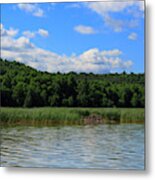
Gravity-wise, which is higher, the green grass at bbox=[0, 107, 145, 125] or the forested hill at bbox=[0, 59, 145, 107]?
the forested hill at bbox=[0, 59, 145, 107]

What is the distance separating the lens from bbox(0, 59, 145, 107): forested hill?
230 cm

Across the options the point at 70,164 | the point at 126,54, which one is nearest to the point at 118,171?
the point at 70,164

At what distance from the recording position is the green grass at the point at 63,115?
90.7 inches

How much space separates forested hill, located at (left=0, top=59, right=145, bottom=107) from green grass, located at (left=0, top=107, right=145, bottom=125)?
0.02 meters

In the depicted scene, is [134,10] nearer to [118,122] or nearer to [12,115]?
[118,122]

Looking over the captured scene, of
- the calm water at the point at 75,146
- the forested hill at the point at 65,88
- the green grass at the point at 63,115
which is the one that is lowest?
the calm water at the point at 75,146

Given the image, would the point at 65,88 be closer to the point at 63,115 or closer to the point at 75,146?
the point at 63,115

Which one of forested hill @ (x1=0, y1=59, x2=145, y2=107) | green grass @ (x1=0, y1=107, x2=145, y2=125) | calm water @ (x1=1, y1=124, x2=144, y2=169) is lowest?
calm water @ (x1=1, y1=124, x2=144, y2=169)

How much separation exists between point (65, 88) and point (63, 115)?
0.41 ft

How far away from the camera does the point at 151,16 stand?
7.40 ft

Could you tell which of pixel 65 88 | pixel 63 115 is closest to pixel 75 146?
pixel 63 115

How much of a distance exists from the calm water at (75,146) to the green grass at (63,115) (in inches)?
1.1

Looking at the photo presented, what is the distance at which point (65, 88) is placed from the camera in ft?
A: 7.66

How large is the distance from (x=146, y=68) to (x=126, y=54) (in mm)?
111
